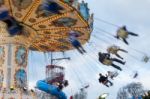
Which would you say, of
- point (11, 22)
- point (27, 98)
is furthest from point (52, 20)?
point (27, 98)

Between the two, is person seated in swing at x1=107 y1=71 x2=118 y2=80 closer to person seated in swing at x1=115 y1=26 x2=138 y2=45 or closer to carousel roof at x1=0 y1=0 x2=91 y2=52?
person seated in swing at x1=115 y1=26 x2=138 y2=45

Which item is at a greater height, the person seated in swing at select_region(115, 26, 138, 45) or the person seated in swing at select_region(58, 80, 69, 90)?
the person seated in swing at select_region(115, 26, 138, 45)

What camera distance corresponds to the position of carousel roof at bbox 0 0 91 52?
23.3 meters

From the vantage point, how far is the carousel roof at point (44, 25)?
917 inches

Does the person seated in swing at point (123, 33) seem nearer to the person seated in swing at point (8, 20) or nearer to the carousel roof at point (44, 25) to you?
the carousel roof at point (44, 25)

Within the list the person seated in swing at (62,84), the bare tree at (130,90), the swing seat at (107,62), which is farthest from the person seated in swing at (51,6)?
the bare tree at (130,90)

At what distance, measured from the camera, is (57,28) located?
26453mm

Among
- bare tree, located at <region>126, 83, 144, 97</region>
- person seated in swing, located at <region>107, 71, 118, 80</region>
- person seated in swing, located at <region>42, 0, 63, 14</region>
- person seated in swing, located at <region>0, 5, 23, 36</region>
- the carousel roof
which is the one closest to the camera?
person seated in swing, located at <region>42, 0, 63, 14</region>

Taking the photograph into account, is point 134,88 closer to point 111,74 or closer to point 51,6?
point 111,74

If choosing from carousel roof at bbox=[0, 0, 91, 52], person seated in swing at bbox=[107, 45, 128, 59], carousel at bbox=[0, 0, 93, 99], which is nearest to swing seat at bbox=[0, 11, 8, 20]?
carousel at bbox=[0, 0, 93, 99]

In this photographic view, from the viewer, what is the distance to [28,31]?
2695cm

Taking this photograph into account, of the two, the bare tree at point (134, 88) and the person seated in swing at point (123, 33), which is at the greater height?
the person seated in swing at point (123, 33)

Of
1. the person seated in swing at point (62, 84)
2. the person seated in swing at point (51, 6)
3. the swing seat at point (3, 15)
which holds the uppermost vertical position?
the person seated in swing at point (51, 6)

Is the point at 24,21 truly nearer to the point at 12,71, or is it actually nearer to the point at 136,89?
the point at 12,71
